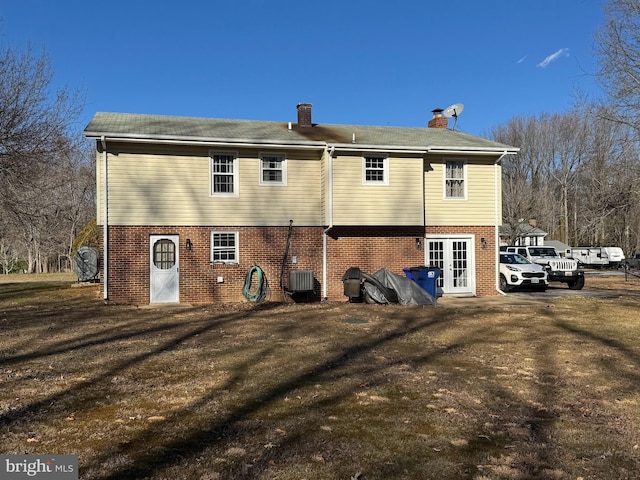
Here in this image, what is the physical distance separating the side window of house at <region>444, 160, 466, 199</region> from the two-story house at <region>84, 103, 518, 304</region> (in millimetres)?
42

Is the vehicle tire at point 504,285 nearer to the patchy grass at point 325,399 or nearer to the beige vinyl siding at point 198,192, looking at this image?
the beige vinyl siding at point 198,192

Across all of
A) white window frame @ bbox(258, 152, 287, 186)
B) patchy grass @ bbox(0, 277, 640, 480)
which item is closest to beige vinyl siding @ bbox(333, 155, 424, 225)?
white window frame @ bbox(258, 152, 287, 186)

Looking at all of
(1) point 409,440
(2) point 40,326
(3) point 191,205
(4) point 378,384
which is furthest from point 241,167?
(1) point 409,440

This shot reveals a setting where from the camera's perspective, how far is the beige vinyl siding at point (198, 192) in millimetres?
15148

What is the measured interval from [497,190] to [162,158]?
448 inches

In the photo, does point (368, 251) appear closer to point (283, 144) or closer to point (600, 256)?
point (283, 144)

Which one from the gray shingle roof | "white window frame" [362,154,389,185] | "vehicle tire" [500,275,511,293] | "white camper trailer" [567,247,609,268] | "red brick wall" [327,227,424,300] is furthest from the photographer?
"white camper trailer" [567,247,609,268]

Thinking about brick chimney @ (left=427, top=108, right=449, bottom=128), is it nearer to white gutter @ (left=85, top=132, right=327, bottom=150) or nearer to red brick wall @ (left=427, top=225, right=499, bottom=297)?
red brick wall @ (left=427, top=225, right=499, bottom=297)

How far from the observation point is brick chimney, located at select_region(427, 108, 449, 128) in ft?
71.9

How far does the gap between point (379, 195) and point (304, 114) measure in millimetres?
4718

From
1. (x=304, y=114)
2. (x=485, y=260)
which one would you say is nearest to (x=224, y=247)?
(x=304, y=114)

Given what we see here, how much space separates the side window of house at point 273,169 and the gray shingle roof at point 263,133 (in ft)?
1.97

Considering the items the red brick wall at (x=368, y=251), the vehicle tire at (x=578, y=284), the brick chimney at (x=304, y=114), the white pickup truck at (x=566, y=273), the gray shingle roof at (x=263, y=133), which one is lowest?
the vehicle tire at (x=578, y=284)

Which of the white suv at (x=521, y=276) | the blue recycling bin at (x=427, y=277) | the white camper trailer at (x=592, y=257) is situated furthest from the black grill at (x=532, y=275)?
the white camper trailer at (x=592, y=257)
